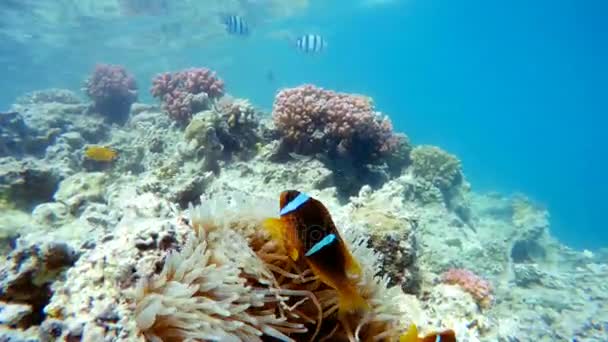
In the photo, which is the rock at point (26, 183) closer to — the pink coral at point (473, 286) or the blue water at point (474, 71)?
the pink coral at point (473, 286)

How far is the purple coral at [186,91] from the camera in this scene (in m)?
7.32

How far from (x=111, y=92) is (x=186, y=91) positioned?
3798mm

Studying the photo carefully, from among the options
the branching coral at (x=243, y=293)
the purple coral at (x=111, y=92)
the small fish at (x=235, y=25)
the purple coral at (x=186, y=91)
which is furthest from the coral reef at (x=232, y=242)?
the small fish at (x=235, y=25)

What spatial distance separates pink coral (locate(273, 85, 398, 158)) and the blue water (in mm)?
15556

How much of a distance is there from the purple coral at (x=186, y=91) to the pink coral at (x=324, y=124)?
2.05 metres

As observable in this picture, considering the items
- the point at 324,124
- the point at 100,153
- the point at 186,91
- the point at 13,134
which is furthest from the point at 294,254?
the point at 13,134

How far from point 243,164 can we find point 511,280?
21.9 ft

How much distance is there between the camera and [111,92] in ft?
34.2

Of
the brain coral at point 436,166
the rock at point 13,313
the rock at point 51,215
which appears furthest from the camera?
the brain coral at point 436,166

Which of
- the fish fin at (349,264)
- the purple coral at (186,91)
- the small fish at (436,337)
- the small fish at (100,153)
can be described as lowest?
the small fish at (436,337)

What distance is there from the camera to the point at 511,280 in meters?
8.66

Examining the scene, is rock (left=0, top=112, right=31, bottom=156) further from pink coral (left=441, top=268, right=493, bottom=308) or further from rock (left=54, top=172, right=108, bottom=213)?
pink coral (left=441, top=268, right=493, bottom=308)

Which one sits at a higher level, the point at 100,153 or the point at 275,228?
the point at 100,153

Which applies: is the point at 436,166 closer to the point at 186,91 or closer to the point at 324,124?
the point at 324,124
